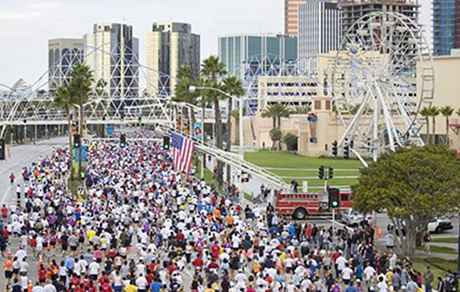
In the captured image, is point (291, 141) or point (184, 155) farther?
point (291, 141)

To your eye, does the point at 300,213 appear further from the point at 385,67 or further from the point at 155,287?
the point at 385,67

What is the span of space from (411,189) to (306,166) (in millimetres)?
62379

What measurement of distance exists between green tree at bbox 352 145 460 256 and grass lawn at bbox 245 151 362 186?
3334cm

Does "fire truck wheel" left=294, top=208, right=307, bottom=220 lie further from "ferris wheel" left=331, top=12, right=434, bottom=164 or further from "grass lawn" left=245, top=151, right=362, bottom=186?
"grass lawn" left=245, top=151, right=362, bottom=186

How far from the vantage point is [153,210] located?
4806cm

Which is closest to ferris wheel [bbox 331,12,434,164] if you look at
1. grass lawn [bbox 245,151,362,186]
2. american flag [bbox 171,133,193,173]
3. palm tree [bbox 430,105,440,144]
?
grass lawn [bbox 245,151,362,186]

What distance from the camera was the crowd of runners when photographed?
2947 centimetres

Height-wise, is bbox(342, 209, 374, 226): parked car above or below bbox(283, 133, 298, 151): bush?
above

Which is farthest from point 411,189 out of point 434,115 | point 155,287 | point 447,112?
point 447,112

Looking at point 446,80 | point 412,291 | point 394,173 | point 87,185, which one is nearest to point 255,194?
point 87,185

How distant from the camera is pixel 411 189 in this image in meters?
39.5

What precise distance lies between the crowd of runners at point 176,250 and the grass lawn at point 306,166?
23.7 metres

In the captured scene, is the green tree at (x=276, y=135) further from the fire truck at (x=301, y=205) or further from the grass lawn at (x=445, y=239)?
the grass lawn at (x=445, y=239)

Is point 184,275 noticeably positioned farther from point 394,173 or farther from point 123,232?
point 394,173
